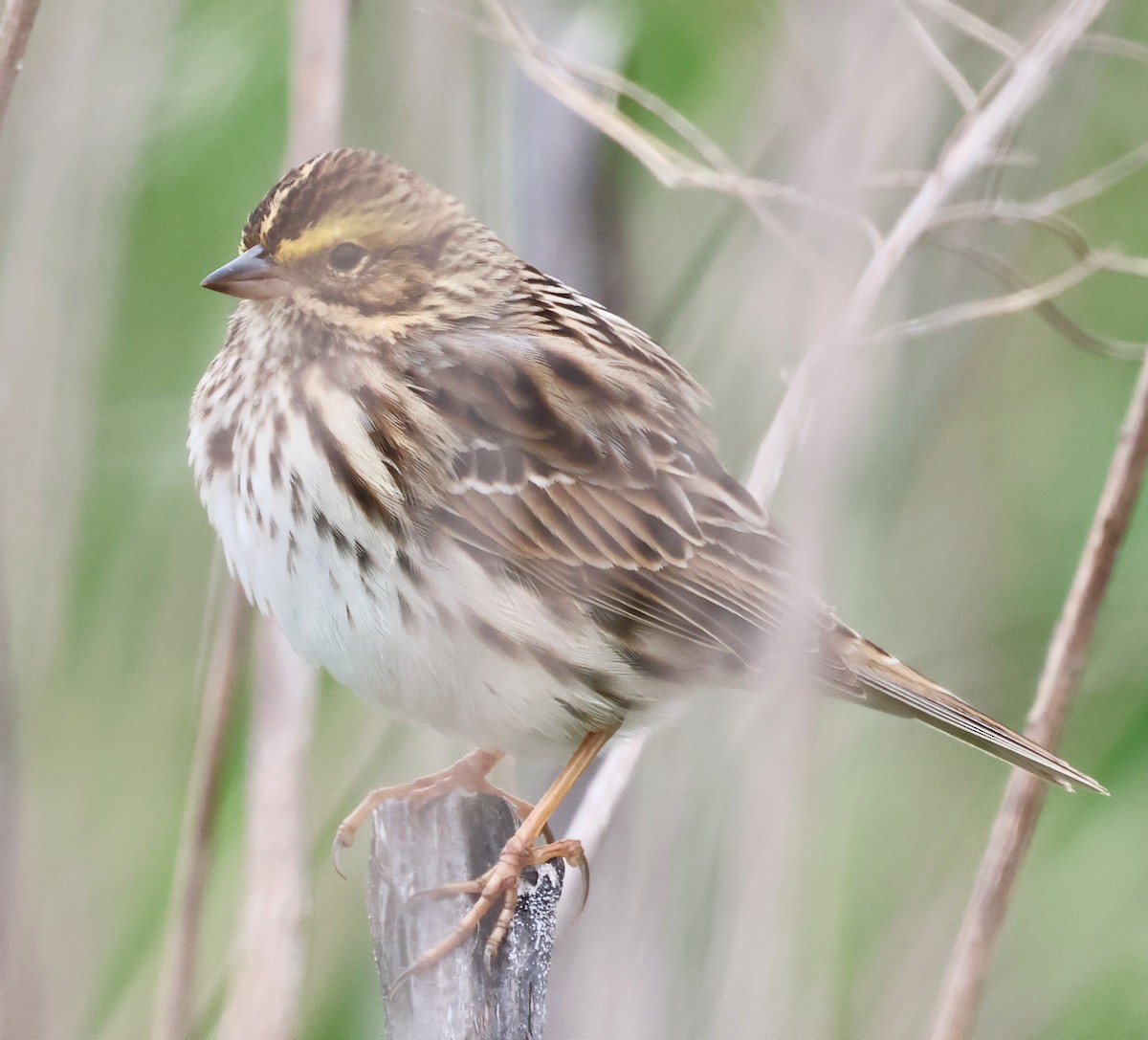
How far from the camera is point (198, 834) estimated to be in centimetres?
255

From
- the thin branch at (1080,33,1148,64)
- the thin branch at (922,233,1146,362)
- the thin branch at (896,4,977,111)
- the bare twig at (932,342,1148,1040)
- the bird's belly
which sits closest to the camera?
the thin branch at (896,4,977,111)

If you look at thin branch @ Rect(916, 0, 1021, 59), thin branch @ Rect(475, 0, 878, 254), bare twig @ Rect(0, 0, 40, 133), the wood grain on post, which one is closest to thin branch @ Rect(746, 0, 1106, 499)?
thin branch @ Rect(916, 0, 1021, 59)

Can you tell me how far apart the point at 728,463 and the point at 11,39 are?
5.04ft

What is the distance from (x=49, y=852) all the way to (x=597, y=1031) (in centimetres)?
111

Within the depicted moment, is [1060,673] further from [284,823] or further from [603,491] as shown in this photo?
[284,823]

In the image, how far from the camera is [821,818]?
290cm

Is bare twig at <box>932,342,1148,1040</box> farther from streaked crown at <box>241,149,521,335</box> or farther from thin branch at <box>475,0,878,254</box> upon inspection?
streaked crown at <box>241,149,521,335</box>

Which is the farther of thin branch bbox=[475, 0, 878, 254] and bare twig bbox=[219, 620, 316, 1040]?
thin branch bbox=[475, 0, 878, 254]

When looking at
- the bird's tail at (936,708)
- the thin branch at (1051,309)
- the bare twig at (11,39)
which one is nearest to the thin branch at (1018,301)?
the thin branch at (1051,309)

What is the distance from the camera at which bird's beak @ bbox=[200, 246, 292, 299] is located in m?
2.67

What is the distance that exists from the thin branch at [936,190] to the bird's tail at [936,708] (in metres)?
0.47

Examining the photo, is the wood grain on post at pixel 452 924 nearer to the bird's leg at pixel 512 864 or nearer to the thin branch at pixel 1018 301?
the bird's leg at pixel 512 864

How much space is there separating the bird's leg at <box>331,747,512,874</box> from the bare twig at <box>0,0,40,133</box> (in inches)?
52.2

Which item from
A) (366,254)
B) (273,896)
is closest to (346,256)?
(366,254)
